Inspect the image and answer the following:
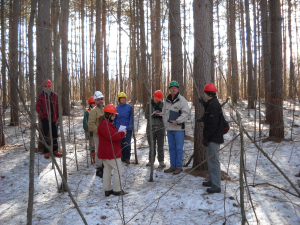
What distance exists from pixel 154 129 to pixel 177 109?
732 millimetres

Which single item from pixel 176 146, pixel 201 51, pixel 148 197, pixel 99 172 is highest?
pixel 201 51

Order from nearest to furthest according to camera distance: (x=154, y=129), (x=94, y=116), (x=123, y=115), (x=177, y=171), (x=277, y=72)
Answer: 1. (x=177, y=171)
2. (x=94, y=116)
3. (x=154, y=129)
4. (x=123, y=115)
5. (x=277, y=72)

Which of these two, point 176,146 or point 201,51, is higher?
point 201,51

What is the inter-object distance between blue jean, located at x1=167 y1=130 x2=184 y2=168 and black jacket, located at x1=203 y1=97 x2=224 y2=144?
3.40ft

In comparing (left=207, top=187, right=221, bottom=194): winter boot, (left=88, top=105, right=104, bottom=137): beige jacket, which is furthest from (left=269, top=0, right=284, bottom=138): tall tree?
(left=88, top=105, right=104, bottom=137): beige jacket

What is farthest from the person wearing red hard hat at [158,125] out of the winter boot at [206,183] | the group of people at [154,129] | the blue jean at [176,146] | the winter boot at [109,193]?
the winter boot at [109,193]

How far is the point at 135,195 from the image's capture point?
12.2ft

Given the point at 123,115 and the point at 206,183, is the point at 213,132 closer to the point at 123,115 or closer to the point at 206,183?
the point at 206,183

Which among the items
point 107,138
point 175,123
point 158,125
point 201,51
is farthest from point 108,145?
point 201,51

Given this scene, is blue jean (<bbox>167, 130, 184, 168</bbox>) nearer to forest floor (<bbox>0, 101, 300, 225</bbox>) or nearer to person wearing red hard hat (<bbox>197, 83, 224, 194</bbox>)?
forest floor (<bbox>0, 101, 300, 225</bbox>)

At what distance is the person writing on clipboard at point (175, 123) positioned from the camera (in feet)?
15.2

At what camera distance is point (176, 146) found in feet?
15.4

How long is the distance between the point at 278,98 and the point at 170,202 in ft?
17.1

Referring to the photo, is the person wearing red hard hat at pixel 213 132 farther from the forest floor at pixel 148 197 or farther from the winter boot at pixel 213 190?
the forest floor at pixel 148 197
